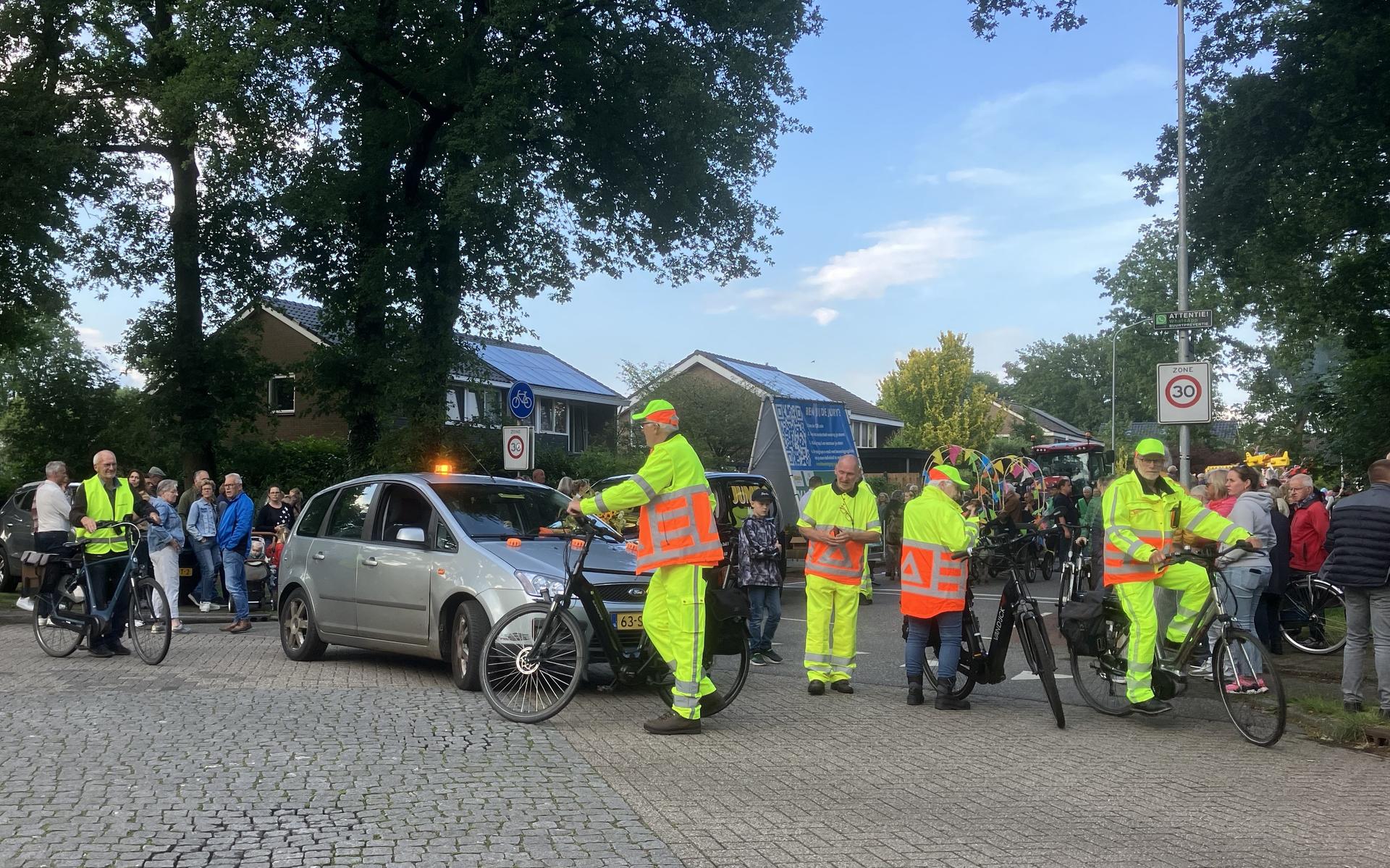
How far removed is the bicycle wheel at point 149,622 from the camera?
10.9 m

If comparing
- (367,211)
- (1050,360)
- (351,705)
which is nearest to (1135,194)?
(367,211)

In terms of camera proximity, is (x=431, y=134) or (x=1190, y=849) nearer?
(x=1190, y=849)

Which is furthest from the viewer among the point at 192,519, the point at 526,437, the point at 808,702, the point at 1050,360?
the point at 1050,360

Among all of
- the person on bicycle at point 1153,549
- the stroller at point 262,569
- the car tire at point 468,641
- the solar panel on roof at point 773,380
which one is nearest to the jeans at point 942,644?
the person on bicycle at point 1153,549

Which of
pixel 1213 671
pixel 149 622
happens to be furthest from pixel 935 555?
pixel 149 622

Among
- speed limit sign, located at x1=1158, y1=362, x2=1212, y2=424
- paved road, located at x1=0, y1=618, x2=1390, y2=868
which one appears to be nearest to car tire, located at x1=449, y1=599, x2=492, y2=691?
paved road, located at x1=0, y1=618, x2=1390, y2=868

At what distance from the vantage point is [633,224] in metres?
26.6

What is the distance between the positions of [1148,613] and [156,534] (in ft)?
33.5

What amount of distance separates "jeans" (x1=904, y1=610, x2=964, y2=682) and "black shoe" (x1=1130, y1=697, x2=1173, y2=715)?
1.27 m

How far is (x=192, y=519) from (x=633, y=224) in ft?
44.3

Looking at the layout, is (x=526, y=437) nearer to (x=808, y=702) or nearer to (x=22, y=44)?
(x=808, y=702)

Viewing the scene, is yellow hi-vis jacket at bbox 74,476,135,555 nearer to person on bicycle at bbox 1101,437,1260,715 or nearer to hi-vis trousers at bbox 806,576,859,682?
hi-vis trousers at bbox 806,576,859,682

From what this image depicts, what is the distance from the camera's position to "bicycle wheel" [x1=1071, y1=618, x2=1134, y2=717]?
8805 millimetres

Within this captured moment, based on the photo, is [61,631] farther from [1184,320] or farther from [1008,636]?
[1184,320]
